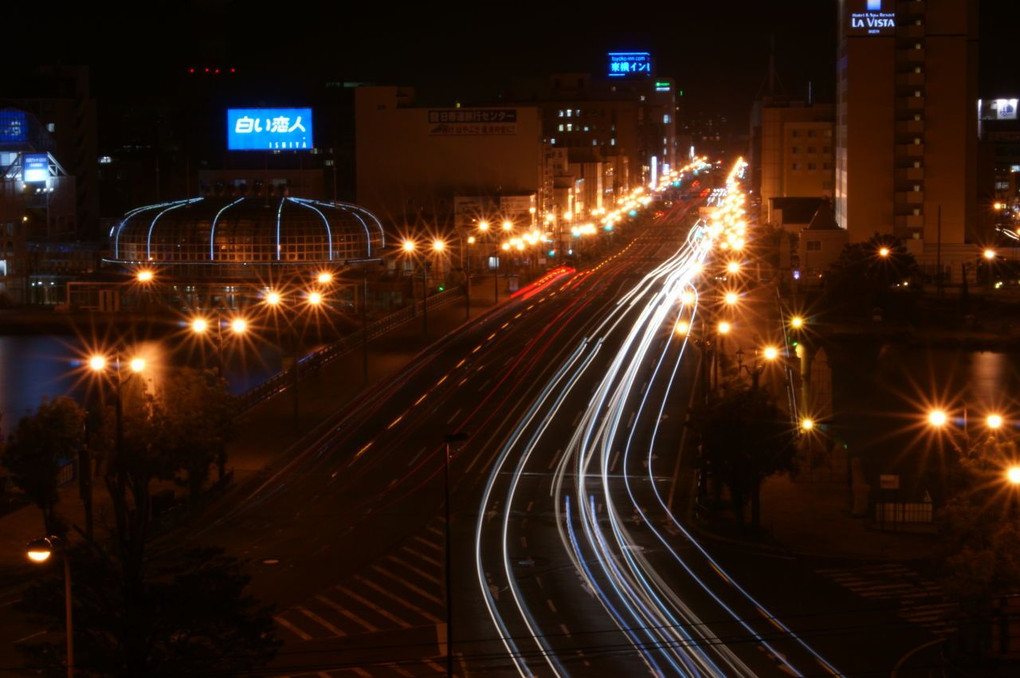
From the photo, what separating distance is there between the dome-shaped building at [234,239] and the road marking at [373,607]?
136 feet

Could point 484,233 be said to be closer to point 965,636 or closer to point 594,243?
point 594,243

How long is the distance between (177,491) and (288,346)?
19.7 m

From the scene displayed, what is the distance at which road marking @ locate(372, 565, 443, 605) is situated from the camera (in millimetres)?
21627

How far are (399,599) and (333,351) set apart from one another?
24.8 meters

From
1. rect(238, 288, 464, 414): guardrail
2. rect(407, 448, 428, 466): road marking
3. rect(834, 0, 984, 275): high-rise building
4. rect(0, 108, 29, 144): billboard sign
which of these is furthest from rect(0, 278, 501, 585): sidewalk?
rect(0, 108, 29, 144): billboard sign

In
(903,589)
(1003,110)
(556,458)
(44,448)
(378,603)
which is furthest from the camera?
(1003,110)

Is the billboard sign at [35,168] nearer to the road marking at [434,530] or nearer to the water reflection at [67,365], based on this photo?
the water reflection at [67,365]

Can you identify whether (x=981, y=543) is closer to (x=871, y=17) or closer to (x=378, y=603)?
(x=378, y=603)

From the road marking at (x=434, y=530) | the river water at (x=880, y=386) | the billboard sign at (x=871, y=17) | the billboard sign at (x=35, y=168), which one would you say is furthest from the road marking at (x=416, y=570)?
the billboard sign at (x=35, y=168)

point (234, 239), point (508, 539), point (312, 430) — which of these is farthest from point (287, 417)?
point (234, 239)

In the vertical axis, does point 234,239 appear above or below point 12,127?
below

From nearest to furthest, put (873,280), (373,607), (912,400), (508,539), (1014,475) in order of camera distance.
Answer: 1. (1014,475)
2. (373,607)
3. (508,539)
4. (912,400)
5. (873,280)

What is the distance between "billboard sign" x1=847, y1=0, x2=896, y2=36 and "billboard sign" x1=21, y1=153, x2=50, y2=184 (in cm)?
4460

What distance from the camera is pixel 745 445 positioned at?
26.6m
